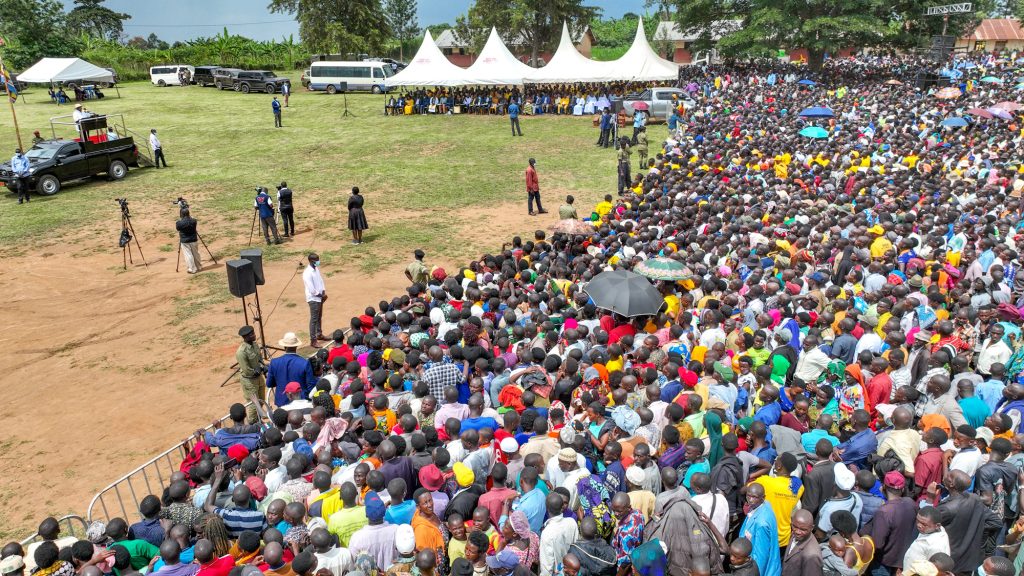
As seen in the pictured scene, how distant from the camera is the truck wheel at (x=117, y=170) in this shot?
71.5ft

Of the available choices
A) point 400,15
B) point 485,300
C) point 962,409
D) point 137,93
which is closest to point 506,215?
point 485,300

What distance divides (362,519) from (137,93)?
1734 inches

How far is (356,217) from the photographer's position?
15539 millimetres

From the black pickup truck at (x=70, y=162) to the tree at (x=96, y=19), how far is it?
66446 mm

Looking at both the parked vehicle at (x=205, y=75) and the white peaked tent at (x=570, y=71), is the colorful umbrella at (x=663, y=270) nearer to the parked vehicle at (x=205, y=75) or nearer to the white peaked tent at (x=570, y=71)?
the white peaked tent at (x=570, y=71)

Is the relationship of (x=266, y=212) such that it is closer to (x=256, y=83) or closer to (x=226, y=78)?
(x=256, y=83)

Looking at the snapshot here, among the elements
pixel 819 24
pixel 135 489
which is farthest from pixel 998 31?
pixel 135 489

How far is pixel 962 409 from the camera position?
6.27 meters

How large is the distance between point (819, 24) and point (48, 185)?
33.6m

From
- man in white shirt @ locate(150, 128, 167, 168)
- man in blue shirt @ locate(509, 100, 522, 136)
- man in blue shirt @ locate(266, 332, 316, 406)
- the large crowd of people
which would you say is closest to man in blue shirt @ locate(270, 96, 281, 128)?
man in white shirt @ locate(150, 128, 167, 168)

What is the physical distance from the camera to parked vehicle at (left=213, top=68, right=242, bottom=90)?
139 feet

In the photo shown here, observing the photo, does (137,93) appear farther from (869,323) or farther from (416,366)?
(869,323)

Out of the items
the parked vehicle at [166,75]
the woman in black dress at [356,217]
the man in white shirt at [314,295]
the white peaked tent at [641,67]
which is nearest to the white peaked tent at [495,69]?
the white peaked tent at [641,67]

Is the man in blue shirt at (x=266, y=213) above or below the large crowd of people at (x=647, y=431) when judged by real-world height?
above
